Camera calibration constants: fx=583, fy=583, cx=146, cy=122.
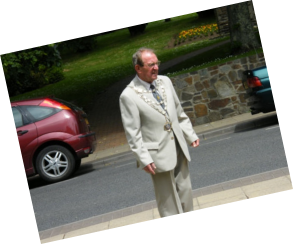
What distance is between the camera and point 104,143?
49.4 feet

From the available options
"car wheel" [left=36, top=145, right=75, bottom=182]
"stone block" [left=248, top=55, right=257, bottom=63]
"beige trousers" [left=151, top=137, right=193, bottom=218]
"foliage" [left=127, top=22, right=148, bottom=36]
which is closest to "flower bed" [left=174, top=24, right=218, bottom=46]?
"foliage" [left=127, top=22, right=148, bottom=36]

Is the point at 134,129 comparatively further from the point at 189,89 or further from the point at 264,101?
the point at 189,89

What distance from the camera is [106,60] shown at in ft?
124

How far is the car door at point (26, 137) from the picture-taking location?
37.2 ft

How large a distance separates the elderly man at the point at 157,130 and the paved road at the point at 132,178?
2777 millimetres

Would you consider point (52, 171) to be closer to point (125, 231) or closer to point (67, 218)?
point (67, 218)

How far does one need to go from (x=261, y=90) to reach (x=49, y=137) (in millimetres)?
4631

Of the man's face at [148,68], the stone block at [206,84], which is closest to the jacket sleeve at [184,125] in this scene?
the man's face at [148,68]

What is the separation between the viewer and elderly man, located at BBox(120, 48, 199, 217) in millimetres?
4973

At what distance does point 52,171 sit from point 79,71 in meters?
24.4

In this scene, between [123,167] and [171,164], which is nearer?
[171,164]

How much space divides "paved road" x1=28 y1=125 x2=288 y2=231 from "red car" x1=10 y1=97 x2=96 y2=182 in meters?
0.35

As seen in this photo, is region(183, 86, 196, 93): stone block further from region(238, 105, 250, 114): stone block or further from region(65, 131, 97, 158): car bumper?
region(65, 131, 97, 158): car bumper

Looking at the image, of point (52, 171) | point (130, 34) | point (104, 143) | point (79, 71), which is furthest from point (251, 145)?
point (130, 34)
